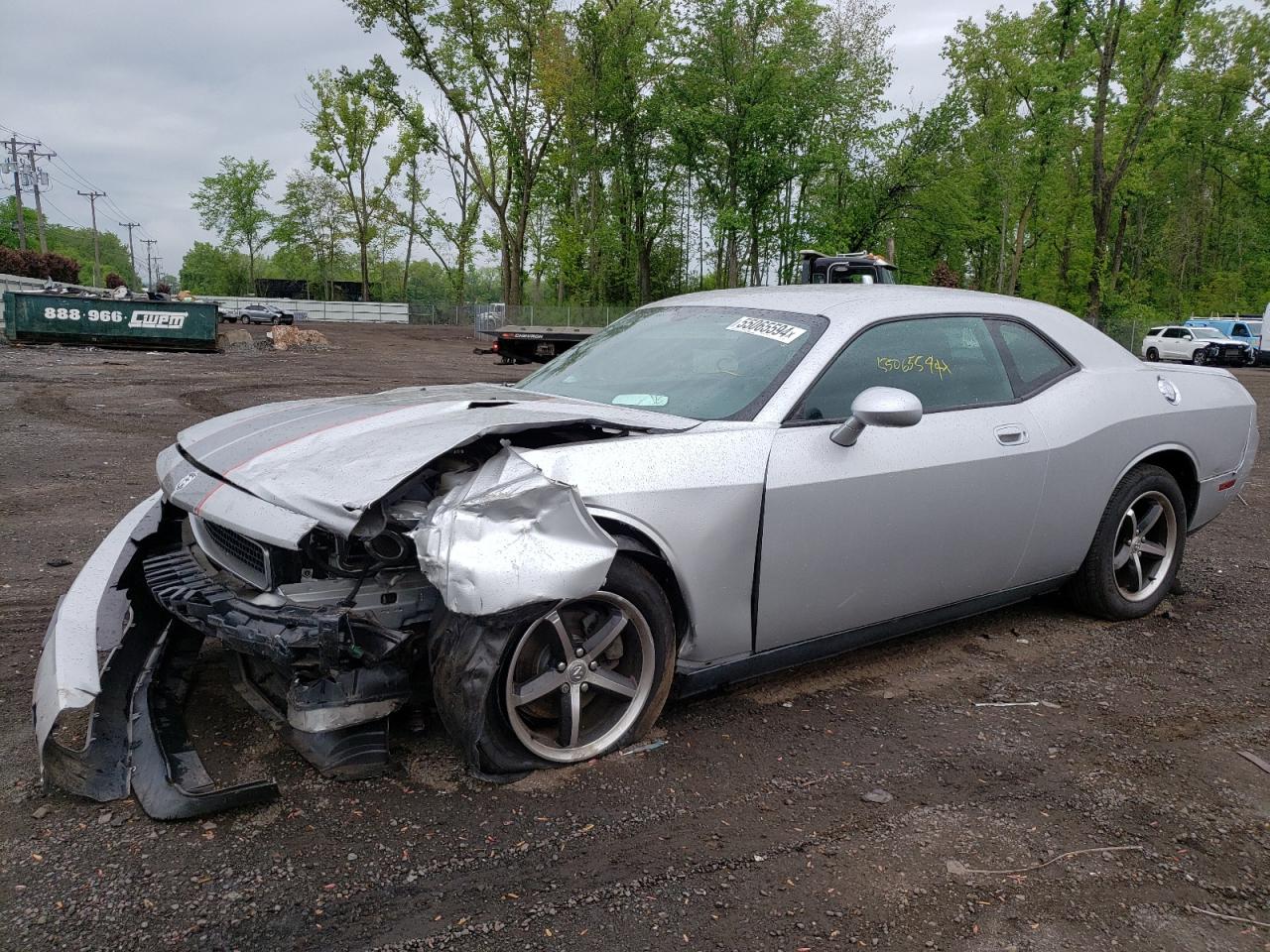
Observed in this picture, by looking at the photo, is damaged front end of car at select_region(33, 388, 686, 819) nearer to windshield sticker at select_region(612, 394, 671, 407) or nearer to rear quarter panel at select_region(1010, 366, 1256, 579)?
windshield sticker at select_region(612, 394, 671, 407)

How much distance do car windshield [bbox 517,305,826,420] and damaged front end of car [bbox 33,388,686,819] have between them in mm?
486

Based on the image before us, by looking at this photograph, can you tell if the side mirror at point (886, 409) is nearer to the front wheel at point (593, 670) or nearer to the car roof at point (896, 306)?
the car roof at point (896, 306)

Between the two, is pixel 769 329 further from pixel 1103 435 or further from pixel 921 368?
pixel 1103 435

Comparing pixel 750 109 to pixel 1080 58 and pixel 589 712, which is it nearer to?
pixel 1080 58

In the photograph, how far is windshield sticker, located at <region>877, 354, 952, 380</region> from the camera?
3.43m

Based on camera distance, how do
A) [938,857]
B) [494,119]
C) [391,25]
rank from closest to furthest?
[938,857], [391,25], [494,119]

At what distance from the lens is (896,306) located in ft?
11.9

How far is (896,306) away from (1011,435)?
2.26 ft

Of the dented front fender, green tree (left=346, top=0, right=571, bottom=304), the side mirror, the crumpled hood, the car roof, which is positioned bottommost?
the dented front fender

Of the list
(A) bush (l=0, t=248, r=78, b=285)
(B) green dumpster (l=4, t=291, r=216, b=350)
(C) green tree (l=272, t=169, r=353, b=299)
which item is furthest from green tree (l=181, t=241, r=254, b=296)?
(B) green dumpster (l=4, t=291, r=216, b=350)

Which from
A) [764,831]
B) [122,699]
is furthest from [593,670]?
[122,699]

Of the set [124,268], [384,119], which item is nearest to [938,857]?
[384,119]

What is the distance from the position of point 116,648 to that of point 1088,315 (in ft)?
130

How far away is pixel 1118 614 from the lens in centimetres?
432
